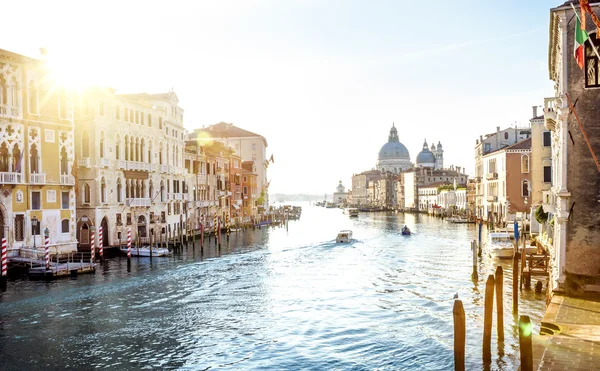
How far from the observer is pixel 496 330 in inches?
578

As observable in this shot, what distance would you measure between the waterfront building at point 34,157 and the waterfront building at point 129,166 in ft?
9.07

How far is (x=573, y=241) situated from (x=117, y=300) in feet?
46.1

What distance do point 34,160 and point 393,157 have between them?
502ft

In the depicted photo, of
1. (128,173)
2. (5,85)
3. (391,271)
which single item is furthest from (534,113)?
(5,85)

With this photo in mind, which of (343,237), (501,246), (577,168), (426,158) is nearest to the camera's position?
(577,168)

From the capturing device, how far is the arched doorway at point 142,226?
36219mm

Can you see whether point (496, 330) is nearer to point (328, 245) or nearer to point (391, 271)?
point (391, 271)

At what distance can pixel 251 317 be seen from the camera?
56.0 ft

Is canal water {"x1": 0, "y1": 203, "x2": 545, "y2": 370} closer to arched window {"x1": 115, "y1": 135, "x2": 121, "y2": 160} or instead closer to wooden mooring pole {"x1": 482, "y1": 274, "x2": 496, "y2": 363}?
wooden mooring pole {"x1": 482, "y1": 274, "x2": 496, "y2": 363}

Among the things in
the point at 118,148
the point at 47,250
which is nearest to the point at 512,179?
the point at 118,148

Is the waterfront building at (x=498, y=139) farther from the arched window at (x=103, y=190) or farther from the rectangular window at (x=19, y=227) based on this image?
the rectangular window at (x=19, y=227)

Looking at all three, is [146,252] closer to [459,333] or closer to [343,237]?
[343,237]

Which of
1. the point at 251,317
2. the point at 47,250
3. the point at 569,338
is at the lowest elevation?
the point at 251,317

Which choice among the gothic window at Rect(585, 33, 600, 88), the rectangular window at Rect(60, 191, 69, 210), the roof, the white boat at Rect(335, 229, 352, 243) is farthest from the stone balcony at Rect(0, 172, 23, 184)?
the roof
